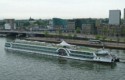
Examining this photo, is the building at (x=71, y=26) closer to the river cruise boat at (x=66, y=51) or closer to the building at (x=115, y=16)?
the building at (x=115, y=16)

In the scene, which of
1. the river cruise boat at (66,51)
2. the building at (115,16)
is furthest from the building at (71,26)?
the river cruise boat at (66,51)

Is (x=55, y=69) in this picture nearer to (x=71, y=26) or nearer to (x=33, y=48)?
(x=33, y=48)

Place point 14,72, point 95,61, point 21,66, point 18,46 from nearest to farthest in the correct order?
1. point 14,72
2. point 21,66
3. point 95,61
4. point 18,46

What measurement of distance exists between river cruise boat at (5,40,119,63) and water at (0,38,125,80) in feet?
3.53

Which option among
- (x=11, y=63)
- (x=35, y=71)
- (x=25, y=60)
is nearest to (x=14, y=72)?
(x=35, y=71)

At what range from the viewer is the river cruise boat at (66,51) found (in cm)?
3469

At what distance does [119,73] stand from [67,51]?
35.8ft

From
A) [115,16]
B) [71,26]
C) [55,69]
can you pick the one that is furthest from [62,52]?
[115,16]

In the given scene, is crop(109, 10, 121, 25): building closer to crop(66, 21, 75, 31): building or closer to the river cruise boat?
crop(66, 21, 75, 31): building

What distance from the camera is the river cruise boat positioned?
114 ft

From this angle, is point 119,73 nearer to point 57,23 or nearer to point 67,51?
point 67,51

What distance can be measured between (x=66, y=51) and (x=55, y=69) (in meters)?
7.64

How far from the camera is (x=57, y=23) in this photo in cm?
13488

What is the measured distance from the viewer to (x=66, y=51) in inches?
1507
